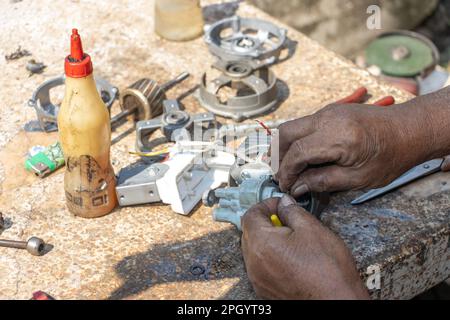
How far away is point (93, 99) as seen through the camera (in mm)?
1716

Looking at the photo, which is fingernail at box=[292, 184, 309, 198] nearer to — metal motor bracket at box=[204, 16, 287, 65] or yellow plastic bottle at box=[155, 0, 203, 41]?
metal motor bracket at box=[204, 16, 287, 65]

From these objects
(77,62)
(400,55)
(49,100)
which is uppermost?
(77,62)

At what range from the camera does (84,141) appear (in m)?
1.76

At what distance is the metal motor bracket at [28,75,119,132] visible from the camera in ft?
7.17

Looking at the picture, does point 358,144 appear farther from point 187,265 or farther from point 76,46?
point 76,46

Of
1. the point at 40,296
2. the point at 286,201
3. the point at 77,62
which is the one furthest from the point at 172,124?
the point at 40,296

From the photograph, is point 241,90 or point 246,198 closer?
point 246,198

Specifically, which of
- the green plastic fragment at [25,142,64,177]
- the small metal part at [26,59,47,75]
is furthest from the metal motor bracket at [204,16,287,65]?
the green plastic fragment at [25,142,64,177]

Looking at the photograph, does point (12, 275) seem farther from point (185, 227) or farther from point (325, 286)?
point (325, 286)

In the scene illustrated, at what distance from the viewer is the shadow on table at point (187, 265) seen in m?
1.69

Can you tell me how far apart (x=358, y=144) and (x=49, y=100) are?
3.96 ft

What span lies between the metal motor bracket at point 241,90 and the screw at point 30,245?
0.83 meters

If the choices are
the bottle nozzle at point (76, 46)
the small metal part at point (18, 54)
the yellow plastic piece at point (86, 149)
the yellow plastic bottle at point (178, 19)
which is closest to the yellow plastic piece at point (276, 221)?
the yellow plastic piece at point (86, 149)

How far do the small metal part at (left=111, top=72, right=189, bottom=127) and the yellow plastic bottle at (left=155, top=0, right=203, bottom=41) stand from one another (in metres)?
0.48
